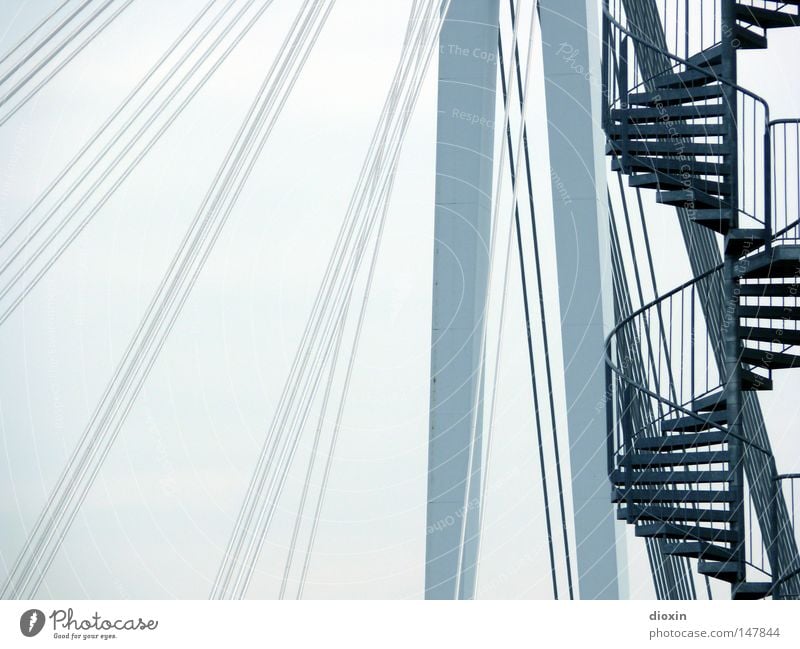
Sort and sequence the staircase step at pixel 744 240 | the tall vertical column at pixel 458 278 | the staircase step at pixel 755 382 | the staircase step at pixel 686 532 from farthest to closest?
the staircase step at pixel 755 382 → the staircase step at pixel 686 532 → the staircase step at pixel 744 240 → the tall vertical column at pixel 458 278

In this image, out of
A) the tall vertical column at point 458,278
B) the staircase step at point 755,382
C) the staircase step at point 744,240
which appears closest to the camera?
the tall vertical column at point 458,278

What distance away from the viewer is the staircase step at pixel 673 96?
508 centimetres

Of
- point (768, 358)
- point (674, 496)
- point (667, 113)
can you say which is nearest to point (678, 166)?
point (667, 113)

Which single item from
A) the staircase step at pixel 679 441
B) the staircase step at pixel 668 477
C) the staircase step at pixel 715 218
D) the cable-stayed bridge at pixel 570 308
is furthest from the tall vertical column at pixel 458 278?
the staircase step at pixel 715 218

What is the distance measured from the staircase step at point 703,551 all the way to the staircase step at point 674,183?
1.31 metres

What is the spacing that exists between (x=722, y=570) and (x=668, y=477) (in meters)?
0.40

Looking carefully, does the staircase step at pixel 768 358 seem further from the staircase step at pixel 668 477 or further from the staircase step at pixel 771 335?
the staircase step at pixel 668 477

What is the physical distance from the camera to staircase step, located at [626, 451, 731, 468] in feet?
16.6

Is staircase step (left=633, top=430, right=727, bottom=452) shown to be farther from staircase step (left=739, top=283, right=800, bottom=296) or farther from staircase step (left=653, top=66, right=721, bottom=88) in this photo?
staircase step (left=653, top=66, right=721, bottom=88)

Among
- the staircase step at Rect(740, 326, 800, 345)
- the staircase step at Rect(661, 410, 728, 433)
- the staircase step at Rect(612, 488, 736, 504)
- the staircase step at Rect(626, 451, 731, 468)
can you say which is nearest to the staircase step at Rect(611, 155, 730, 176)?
the staircase step at Rect(740, 326, 800, 345)

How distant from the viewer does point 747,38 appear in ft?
17.0

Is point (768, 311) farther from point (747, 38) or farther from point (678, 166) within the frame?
point (747, 38)

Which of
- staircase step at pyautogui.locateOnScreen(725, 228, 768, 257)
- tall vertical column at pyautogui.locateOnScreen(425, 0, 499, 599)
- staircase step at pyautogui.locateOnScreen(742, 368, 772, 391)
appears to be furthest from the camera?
staircase step at pyautogui.locateOnScreen(742, 368, 772, 391)

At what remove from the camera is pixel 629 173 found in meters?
5.12
